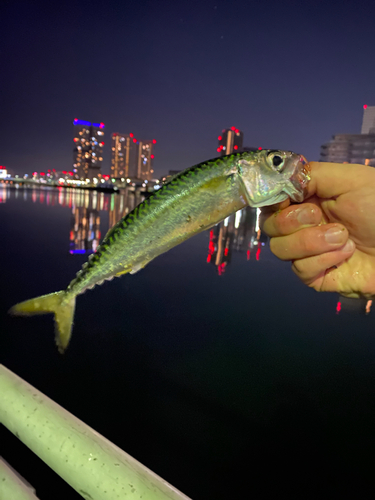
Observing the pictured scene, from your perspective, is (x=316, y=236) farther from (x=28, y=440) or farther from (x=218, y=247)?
(x=218, y=247)

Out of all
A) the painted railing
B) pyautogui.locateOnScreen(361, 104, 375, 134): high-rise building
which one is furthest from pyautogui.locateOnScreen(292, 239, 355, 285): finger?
pyautogui.locateOnScreen(361, 104, 375, 134): high-rise building

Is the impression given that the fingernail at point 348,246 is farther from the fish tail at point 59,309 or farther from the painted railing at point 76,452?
the fish tail at point 59,309

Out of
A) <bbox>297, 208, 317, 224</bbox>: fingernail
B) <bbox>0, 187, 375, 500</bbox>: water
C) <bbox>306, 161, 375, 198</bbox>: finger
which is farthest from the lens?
<bbox>0, 187, 375, 500</bbox>: water

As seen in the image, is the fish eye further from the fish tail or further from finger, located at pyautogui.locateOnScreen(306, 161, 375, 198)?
the fish tail

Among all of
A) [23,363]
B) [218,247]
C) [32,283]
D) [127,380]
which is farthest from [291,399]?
[218,247]

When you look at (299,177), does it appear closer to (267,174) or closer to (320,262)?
(267,174)

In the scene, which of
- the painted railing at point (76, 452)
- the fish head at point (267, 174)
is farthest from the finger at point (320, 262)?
the painted railing at point (76, 452)

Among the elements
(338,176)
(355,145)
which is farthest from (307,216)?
(355,145)
